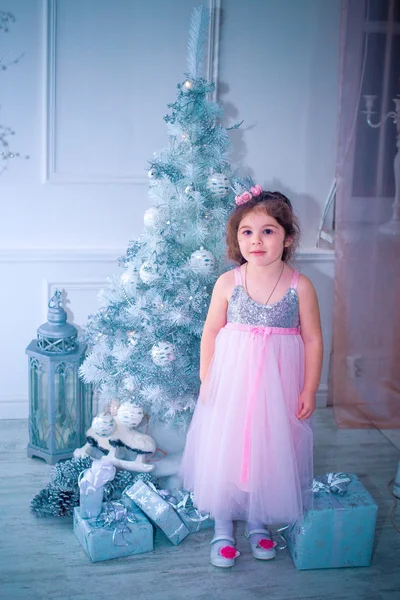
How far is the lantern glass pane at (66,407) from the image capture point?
3039 millimetres

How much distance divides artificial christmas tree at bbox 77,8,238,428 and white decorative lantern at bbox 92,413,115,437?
0.44ft

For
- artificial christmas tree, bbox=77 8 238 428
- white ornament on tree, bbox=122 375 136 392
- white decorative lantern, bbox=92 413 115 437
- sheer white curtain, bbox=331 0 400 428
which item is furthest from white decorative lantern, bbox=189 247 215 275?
sheer white curtain, bbox=331 0 400 428

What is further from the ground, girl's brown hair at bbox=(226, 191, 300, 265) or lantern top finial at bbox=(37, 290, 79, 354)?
girl's brown hair at bbox=(226, 191, 300, 265)

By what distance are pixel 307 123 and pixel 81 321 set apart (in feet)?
4.83

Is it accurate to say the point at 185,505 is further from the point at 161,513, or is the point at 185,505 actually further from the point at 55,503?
the point at 55,503

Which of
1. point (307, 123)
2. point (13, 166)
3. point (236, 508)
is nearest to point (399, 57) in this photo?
point (307, 123)

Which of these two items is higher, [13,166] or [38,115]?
[38,115]

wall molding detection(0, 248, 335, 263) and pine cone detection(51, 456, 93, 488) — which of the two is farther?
wall molding detection(0, 248, 335, 263)

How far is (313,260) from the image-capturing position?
143 inches

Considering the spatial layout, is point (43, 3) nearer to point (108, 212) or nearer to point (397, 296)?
point (108, 212)

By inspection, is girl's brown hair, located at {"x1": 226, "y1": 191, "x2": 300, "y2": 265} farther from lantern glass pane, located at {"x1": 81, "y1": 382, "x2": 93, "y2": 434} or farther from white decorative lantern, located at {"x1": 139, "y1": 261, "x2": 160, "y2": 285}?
lantern glass pane, located at {"x1": 81, "y1": 382, "x2": 93, "y2": 434}

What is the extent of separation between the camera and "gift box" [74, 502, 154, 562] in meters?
2.38

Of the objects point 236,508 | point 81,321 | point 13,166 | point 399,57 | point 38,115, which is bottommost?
point 236,508

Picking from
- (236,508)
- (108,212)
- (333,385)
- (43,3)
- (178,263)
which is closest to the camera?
(236,508)
